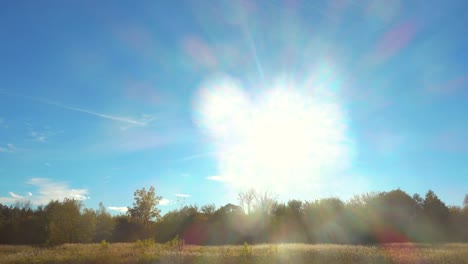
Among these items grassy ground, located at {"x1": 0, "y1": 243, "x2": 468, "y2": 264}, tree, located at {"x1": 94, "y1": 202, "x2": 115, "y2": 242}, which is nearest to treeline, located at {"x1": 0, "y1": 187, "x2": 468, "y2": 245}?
tree, located at {"x1": 94, "y1": 202, "x2": 115, "y2": 242}

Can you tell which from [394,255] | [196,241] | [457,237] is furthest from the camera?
[196,241]

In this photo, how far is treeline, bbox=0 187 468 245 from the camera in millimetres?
38862

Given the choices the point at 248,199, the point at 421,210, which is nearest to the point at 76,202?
the point at 248,199

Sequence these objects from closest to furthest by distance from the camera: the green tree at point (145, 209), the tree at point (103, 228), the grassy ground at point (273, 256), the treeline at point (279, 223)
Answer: the grassy ground at point (273, 256) → the green tree at point (145, 209) → the treeline at point (279, 223) → the tree at point (103, 228)

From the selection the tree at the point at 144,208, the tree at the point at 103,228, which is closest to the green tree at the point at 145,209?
the tree at the point at 144,208

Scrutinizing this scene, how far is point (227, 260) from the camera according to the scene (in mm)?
19406

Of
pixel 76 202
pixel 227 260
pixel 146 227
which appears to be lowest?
pixel 227 260

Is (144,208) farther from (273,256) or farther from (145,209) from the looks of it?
(273,256)

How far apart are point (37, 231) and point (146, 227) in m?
31.3

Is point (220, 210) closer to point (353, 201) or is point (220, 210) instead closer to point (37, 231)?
point (353, 201)

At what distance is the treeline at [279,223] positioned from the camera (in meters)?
38.9

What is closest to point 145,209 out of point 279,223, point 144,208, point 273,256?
point 144,208

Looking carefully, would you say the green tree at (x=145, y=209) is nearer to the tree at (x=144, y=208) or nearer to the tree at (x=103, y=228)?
the tree at (x=144, y=208)

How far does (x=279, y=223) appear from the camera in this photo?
48.3 m
